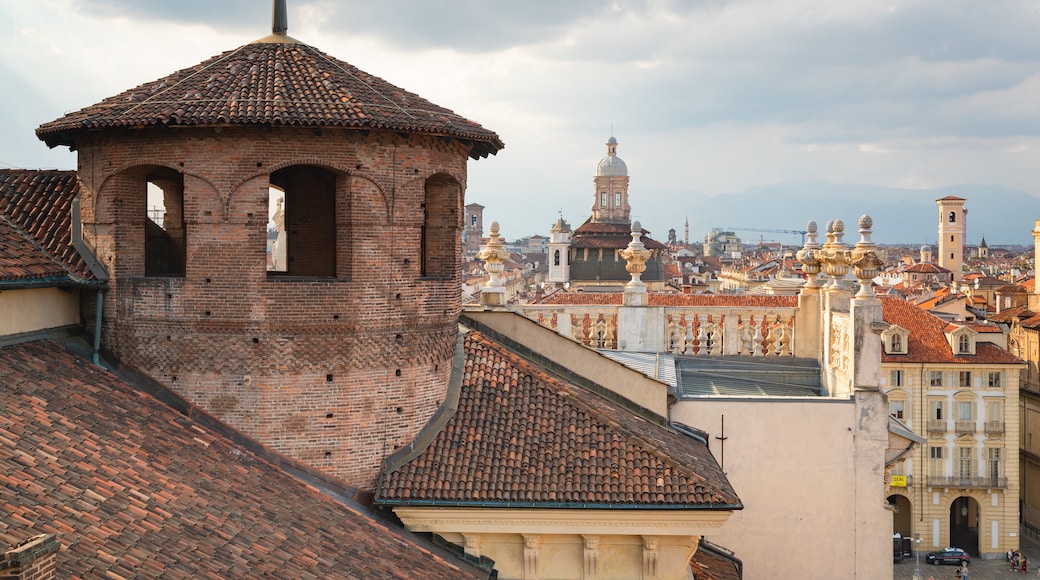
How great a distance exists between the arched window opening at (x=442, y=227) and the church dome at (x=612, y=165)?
Answer: 111223 millimetres

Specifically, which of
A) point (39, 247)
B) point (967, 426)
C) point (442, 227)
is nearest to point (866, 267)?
point (442, 227)

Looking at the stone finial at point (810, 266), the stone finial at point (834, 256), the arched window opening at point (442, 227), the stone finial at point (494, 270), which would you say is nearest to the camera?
the arched window opening at point (442, 227)

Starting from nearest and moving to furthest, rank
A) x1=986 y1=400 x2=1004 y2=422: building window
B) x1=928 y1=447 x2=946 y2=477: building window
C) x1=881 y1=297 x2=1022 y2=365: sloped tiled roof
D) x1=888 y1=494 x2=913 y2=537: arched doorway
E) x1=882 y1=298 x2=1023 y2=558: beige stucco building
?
x1=881 y1=297 x2=1022 y2=365: sloped tiled roof → x1=882 y1=298 x2=1023 y2=558: beige stucco building → x1=986 y1=400 x2=1004 y2=422: building window → x1=928 y1=447 x2=946 y2=477: building window → x1=888 y1=494 x2=913 y2=537: arched doorway

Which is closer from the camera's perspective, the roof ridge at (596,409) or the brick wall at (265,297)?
the brick wall at (265,297)

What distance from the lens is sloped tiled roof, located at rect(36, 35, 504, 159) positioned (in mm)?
13555

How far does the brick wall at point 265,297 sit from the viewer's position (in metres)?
14.0

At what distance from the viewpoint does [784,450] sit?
1880 cm

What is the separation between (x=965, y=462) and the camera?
60.1 meters

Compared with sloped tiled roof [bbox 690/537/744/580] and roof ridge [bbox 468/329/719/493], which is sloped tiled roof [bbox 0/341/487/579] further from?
sloped tiled roof [bbox 690/537/744/580]

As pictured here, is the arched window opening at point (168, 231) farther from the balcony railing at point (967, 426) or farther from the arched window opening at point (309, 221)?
the balcony railing at point (967, 426)

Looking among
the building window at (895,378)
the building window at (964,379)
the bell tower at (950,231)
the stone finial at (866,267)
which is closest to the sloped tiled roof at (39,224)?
the stone finial at (866,267)

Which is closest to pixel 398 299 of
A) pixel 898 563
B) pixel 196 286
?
pixel 196 286

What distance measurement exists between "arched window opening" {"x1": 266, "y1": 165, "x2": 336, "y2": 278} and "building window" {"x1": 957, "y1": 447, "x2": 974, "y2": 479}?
5076cm

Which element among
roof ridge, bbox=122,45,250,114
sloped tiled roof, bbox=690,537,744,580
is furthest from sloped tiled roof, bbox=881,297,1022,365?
roof ridge, bbox=122,45,250,114
